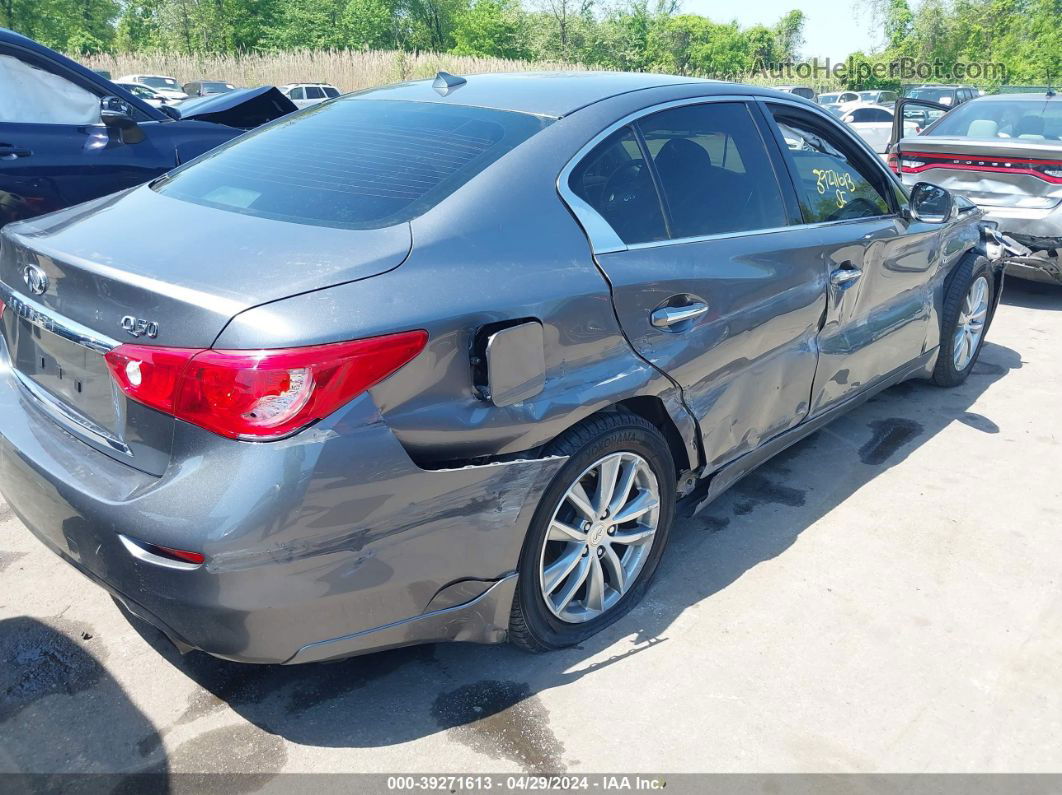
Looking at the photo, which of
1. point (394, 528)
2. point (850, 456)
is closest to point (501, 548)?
point (394, 528)

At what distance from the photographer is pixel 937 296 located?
451 centimetres

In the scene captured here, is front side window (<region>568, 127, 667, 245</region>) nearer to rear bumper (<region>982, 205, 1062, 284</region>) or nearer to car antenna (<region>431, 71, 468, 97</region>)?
car antenna (<region>431, 71, 468, 97</region>)

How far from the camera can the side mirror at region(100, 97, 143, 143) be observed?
15.8 feet

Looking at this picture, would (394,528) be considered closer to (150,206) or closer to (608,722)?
(608,722)

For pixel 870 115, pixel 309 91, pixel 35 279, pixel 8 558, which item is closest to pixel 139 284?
pixel 35 279

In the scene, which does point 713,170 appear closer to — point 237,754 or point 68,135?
point 237,754

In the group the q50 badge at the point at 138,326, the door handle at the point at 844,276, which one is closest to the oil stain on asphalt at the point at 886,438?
the door handle at the point at 844,276

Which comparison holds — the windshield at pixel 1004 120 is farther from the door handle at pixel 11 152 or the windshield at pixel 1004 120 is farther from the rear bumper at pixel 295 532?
the door handle at pixel 11 152

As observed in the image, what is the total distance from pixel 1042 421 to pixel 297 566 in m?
4.23

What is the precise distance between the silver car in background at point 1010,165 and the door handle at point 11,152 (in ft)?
19.1

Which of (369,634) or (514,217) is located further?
(514,217)

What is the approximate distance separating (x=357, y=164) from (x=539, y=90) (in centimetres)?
72

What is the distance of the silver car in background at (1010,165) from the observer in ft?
21.3

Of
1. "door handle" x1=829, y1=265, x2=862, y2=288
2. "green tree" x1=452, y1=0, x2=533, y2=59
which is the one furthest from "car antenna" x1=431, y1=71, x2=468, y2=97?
"green tree" x1=452, y1=0, x2=533, y2=59
